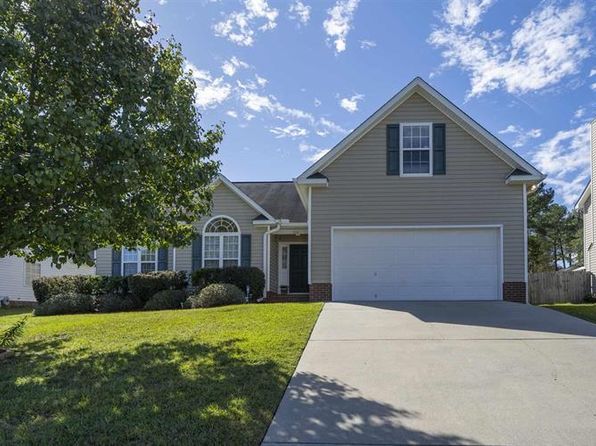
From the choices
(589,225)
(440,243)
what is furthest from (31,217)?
(589,225)

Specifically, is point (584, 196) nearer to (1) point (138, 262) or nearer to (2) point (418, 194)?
(2) point (418, 194)

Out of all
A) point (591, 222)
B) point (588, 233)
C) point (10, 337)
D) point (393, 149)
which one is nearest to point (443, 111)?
point (393, 149)

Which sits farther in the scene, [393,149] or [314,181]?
[393,149]

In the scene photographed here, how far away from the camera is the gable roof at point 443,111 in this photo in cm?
1569

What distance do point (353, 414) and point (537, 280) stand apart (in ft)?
63.9

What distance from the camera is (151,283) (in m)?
18.6

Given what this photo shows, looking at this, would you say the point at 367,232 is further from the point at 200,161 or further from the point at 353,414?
the point at 353,414

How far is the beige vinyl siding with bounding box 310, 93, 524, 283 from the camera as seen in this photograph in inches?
619

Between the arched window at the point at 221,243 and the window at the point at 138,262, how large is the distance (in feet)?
6.75

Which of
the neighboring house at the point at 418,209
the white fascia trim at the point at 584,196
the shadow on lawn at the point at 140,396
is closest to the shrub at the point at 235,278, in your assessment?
the neighboring house at the point at 418,209

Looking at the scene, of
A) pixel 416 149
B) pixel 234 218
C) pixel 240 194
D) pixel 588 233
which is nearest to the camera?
pixel 416 149

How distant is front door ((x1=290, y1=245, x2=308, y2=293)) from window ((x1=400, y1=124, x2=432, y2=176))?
21.6ft

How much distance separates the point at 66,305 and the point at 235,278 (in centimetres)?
547

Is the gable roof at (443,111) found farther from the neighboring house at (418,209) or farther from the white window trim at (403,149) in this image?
the white window trim at (403,149)
